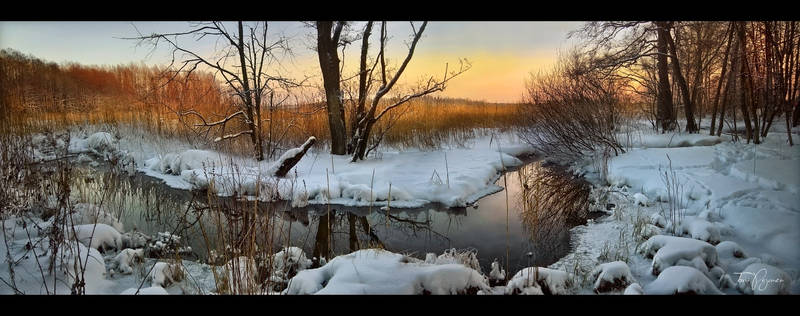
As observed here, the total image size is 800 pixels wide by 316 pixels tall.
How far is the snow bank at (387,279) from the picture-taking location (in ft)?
8.89

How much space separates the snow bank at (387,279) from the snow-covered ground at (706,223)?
1.17 meters

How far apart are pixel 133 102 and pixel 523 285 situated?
10509mm

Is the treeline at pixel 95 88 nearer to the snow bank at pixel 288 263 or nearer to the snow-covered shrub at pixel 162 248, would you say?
the snow-covered shrub at pixel 162 248

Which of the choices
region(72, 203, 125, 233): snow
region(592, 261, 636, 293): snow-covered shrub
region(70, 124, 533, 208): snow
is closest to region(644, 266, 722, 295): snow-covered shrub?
region(592, 261, 636, 293): snow-covered shrub

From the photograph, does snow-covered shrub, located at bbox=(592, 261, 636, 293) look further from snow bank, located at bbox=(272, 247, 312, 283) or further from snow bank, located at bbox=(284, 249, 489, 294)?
snow bank, located at bbox=(272, 247, 312, 283)

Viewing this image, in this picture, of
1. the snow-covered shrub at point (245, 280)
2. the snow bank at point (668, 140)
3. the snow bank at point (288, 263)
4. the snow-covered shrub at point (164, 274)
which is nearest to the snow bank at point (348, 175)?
the snow bank at point (288, 263)

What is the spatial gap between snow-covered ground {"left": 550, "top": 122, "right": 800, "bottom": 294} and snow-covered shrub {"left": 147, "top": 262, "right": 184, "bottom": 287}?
341cm

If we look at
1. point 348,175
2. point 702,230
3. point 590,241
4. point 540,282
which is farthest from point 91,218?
point 702,230

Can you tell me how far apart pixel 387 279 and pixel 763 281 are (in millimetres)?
2787

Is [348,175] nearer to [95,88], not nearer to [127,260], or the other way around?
[127,260]

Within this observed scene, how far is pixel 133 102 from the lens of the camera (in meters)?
9.93

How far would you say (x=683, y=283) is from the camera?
2826 millimetres
